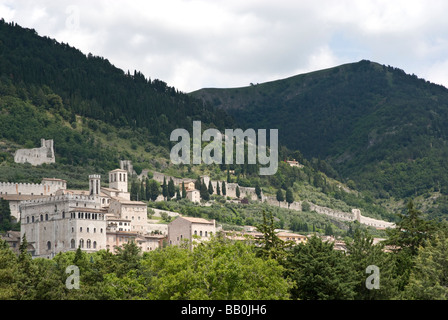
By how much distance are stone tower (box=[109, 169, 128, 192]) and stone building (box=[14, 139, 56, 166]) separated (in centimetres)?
2237

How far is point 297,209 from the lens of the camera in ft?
579

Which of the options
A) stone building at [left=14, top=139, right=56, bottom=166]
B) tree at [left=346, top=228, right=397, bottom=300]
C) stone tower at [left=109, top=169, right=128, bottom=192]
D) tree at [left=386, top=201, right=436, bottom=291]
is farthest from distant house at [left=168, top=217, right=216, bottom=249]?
stone building at [left=14, top=139, right=56, bottom=166]

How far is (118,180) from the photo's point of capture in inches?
5546

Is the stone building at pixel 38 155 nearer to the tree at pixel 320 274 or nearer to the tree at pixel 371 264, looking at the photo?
the tree at pixel 371 264

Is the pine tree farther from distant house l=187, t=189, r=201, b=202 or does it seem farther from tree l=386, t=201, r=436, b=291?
tree l=386, t=201, r=436, b=291

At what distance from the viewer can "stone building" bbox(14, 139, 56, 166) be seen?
157375 millimetres

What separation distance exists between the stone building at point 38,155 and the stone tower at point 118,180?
73.4 ft

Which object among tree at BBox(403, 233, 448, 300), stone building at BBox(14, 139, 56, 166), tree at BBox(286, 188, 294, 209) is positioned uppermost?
stone building at BBox(14, 139, 56, 166)

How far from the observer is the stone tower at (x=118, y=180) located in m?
141

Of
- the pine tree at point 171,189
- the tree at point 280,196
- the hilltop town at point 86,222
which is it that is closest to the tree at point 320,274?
the hilltop town at point 86,222

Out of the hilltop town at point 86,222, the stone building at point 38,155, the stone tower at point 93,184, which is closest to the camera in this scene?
the hilltop town at point 86,222

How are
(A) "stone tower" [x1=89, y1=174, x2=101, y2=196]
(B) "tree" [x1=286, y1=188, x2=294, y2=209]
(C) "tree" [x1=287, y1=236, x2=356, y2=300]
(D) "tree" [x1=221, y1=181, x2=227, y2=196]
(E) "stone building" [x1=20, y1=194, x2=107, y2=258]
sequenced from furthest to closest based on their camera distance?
(B) "tree" [x1=286, y1=188, x2=294, y2=209], (D) "tree" [x1=221, y1=181, x2=227, y2=196], (A) "stone tower" [x1=89, y1=174, x2=101, y2=196], (E) "stone building" [x1=20, y1=194, x2=107, y2=258], (C) "tree" [x1=287, y1=236, x2=356, y2=300]
